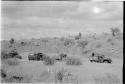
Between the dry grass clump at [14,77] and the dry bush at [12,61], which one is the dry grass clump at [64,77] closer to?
the dry grass clump at [14,77]

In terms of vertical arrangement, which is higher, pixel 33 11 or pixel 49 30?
pixel 33 11

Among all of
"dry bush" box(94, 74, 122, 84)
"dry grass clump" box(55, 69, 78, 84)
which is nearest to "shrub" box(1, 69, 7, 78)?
"dry grass clump" box(55, 69, 78, 84)

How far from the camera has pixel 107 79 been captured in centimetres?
248

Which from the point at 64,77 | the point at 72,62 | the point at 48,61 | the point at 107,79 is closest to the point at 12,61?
the point at 48,61

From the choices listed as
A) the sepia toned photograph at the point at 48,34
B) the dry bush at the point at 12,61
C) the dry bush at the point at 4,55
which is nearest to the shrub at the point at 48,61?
the sepia toned photograph at the point at 48,34

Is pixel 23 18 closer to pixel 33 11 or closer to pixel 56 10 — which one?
pixel 33 11

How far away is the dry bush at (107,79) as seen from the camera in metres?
2.42

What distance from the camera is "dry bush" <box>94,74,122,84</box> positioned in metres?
2.42

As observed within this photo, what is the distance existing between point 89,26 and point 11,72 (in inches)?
47.1

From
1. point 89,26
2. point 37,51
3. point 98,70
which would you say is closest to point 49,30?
point 37,51

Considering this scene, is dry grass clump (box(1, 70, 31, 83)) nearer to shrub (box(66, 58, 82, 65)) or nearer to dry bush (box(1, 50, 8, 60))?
dry bush (box(1, 50, 8, 60))

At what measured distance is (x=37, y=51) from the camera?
9.29 feet

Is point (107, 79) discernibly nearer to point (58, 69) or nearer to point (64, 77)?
point (64, 77)

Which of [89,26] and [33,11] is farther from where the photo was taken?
[89,26]
